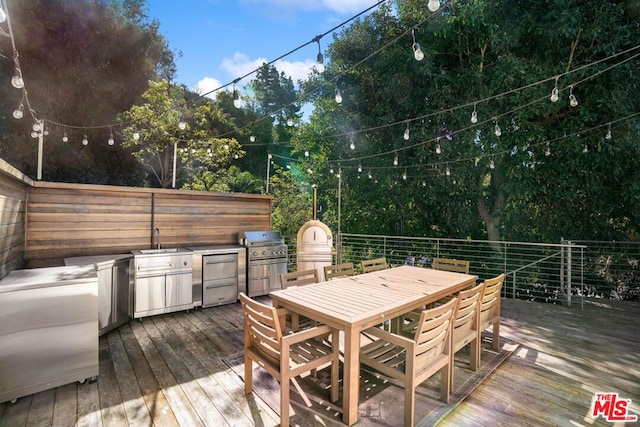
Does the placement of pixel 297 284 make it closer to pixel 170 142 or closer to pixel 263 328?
pixel 263 328

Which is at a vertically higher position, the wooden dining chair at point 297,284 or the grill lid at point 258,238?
the grill lid at point 258,238

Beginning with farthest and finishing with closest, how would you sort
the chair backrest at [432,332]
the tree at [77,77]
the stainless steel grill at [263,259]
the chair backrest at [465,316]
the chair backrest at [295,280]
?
1. the tree at [77,77]
2. the stainless steel grill at [263,259]
3. the chair backrest at [295,280]
4. the chair backrest at [465,316]
5. the chair backrest at [432,332]

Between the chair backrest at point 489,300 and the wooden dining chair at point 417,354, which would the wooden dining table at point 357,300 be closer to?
the wooden dining chair at point 417,354

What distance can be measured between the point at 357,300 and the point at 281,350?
721 millimetres

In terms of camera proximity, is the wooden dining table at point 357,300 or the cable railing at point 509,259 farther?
the cable railing at point 509,259

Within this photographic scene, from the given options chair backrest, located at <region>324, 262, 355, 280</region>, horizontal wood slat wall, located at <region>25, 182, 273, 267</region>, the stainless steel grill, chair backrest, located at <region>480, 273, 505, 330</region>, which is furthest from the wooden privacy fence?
chair backrest, located at <region>480, 273, 505, 330</region>

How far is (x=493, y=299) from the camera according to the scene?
2.80 metres

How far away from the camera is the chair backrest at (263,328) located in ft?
6.16

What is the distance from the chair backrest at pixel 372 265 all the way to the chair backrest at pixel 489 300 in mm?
1343

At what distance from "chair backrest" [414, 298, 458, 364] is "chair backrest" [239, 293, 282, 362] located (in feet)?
2.85

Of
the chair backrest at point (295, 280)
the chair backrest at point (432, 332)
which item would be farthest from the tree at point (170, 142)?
the chair backrest at point (432, 332)

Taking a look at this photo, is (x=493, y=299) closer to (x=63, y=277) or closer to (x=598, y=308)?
(x=598, y=308)

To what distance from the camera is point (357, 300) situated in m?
2.31

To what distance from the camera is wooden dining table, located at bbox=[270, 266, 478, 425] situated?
194cm
